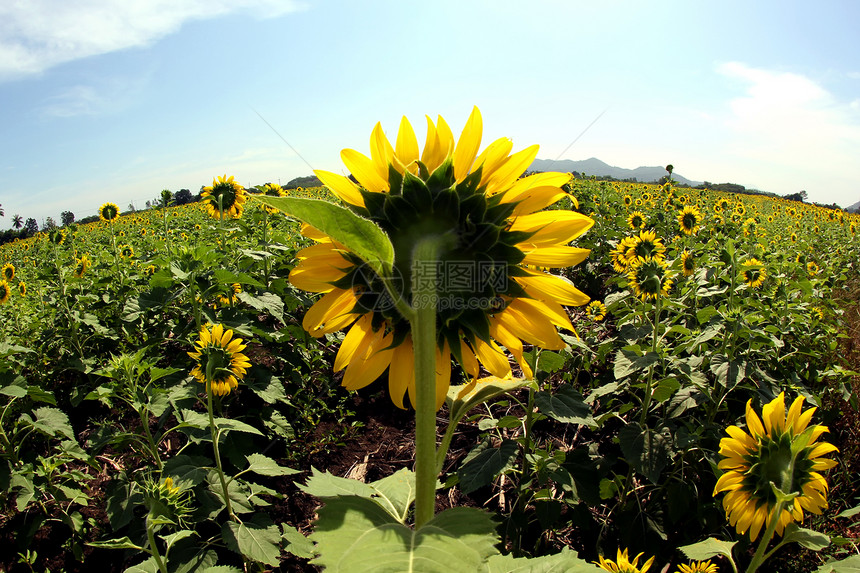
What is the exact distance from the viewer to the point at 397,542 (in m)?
0.45

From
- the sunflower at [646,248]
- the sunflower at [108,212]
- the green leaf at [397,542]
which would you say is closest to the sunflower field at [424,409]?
the green leaf at [397,542]

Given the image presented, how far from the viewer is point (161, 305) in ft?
9.53

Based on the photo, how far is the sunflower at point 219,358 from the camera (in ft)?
7.37

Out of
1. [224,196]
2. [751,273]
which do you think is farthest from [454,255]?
[224,196]

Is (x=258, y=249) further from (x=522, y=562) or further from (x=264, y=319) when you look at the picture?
(x=522, y=562)

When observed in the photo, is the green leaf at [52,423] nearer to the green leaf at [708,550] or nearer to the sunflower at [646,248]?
the green leaf at [708,550]

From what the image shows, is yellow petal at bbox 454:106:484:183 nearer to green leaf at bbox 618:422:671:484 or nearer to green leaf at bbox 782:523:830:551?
green leaf at bbox 782:523:830:551

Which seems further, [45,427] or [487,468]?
[45,427]

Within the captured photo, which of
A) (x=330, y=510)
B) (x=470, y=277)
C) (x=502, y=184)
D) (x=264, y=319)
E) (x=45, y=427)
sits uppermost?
(x=502, y=184)

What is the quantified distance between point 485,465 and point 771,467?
3.76ft

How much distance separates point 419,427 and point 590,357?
3.42 m

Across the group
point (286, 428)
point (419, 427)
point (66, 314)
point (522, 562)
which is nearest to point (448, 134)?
point (419, 427)

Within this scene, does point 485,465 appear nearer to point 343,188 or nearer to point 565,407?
point 565,407

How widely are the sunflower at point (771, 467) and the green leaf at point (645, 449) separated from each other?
88 cm
